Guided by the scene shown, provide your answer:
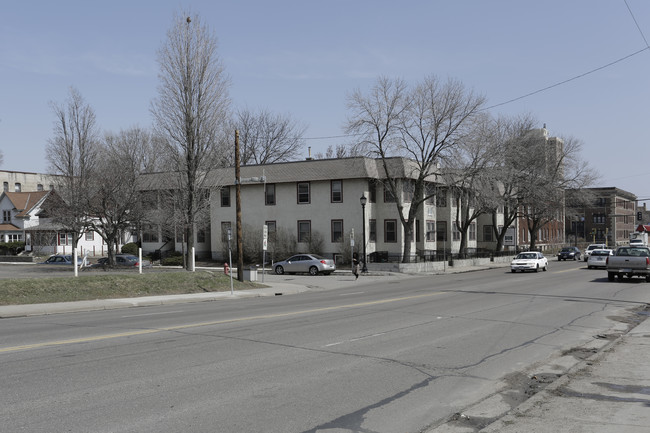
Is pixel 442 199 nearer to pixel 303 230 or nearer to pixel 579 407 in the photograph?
pixel 303 230

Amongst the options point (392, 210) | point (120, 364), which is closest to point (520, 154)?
point (392, 210)

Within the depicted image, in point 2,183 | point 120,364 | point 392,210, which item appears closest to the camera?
point 120,364

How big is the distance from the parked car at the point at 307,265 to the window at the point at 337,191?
27.9 ft

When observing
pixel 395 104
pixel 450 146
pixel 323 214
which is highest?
pixel 395 104

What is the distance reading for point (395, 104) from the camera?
4244 centimetres

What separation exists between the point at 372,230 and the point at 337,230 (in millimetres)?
3113

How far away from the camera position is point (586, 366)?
9.50 metres

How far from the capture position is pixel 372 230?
161 ft

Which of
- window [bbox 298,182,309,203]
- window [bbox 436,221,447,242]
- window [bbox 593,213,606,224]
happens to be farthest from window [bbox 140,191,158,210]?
window [bbox 593,213,606,224]

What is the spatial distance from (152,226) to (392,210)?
2235 centimetres

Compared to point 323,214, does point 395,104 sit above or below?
above

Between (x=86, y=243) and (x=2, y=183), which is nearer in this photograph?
(x=86, y=243)

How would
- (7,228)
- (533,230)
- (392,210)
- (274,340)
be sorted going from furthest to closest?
1. (7,228)
2. (533,230)
3. (392,210)
4. (274,340)

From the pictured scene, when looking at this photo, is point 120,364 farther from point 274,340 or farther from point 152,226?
point 152,226
